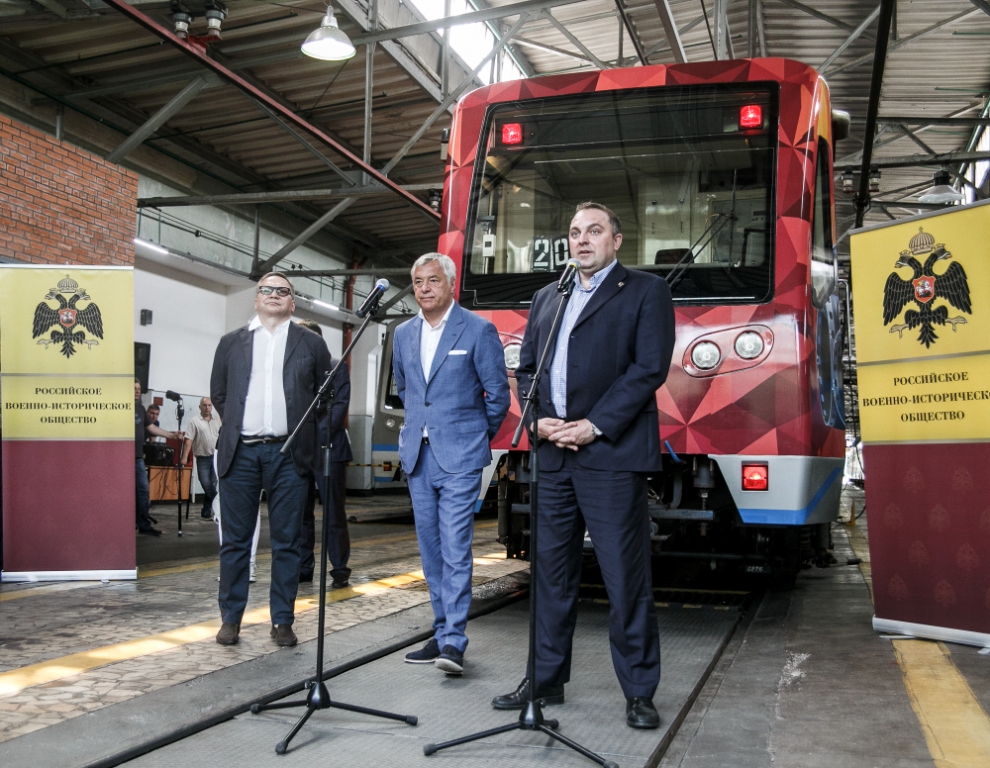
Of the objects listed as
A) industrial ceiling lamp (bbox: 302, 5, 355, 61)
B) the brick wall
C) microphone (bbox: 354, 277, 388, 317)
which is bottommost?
microphone (bbox: 354, 277, 388, 317)

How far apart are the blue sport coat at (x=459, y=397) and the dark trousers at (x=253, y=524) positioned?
0.70 m

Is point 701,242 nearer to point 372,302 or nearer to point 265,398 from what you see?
point 372,302

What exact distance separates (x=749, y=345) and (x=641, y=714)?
2418mm

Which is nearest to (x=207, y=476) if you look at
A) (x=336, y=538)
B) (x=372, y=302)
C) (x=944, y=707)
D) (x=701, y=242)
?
(x=336, y=538)

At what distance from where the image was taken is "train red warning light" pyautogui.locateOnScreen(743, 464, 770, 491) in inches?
206

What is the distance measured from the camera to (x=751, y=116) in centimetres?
570

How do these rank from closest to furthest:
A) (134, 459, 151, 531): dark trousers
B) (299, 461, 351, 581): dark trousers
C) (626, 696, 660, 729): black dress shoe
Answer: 1. (626, 696, 660, 729): black dress shoe
2. (299, 461, 351, 581): dark trousers
3. (134, 459, 151, 531): dark trousers

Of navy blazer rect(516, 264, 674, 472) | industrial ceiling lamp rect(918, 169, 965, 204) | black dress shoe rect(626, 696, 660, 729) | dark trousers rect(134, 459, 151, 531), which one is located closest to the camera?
black dress shoe rect(626, 696, 660, 729)

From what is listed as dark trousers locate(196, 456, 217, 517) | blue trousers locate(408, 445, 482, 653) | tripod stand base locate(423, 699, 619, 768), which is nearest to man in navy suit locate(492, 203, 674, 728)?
tripod stand base locate(423, 699, 619, 768)

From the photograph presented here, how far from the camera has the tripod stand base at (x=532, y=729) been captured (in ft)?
10.5

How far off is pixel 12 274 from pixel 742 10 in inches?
424

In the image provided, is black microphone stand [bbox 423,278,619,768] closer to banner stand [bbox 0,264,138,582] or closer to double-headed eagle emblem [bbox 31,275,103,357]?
banner stand [bbox 0,264,138,582]

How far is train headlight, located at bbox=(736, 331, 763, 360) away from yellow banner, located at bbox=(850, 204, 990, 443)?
0.77 m

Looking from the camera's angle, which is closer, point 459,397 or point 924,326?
point 459,397
